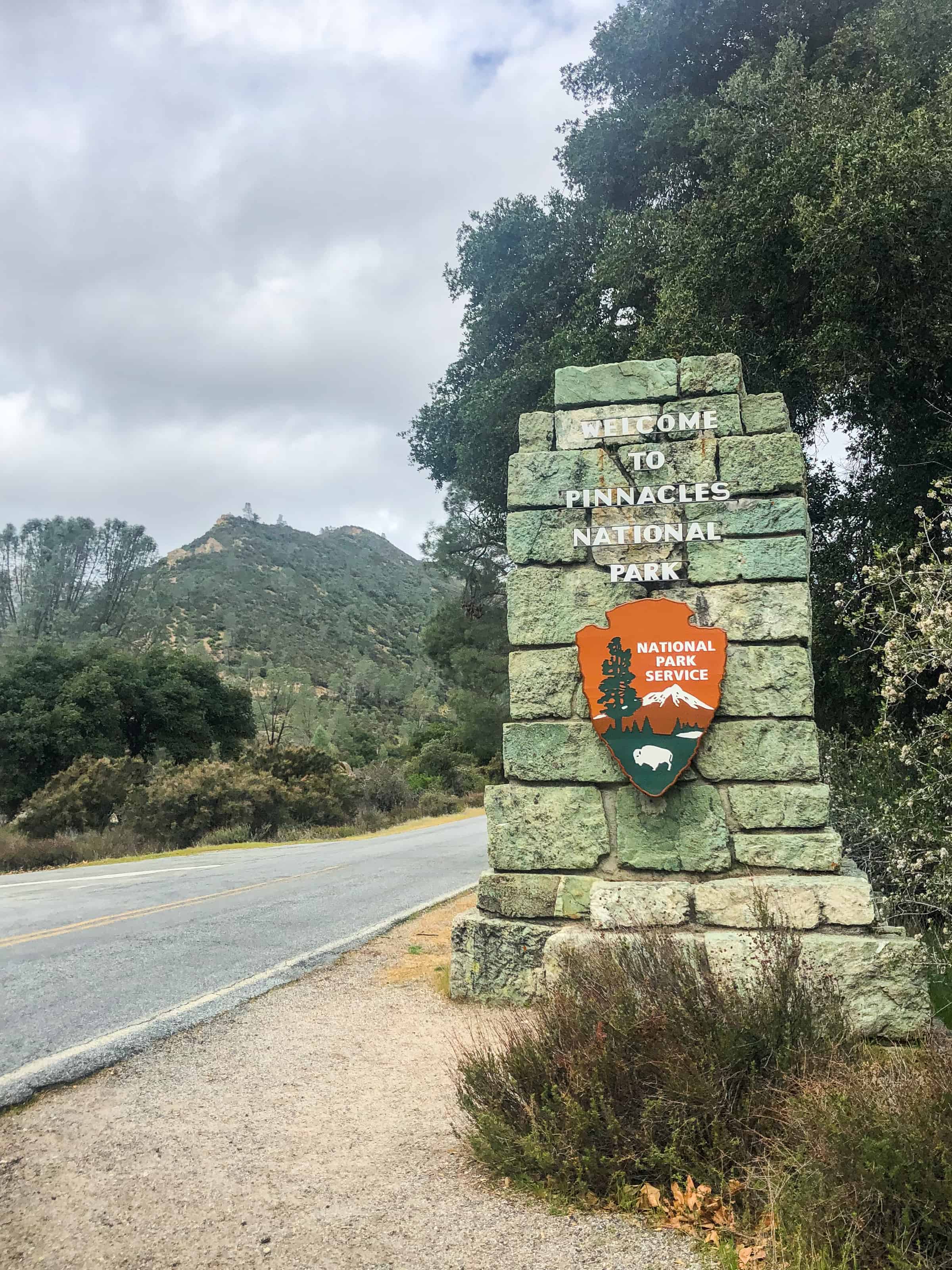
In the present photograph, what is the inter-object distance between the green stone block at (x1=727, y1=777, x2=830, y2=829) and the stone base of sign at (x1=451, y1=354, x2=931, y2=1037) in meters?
0.01

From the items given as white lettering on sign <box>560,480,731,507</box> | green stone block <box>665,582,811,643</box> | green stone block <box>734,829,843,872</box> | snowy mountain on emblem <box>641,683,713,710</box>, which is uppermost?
white lettering on sign <box>560,480,731,507</box>

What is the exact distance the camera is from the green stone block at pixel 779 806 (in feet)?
17.2

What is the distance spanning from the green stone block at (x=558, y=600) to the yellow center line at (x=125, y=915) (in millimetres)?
5259

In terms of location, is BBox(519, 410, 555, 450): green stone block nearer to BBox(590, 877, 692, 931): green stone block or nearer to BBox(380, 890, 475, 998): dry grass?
BBox(590, 877, 692, 931): green stone block

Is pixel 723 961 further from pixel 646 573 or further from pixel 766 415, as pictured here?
pixel 766 415

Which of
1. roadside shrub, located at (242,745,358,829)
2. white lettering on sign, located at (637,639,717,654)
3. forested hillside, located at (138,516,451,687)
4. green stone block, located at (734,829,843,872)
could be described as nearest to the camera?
green stone block, located at (734,829,843,872)

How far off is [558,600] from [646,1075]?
120 inches

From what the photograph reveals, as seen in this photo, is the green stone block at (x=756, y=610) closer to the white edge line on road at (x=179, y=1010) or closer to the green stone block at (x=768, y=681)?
the green stone block at (x=768, y=681)

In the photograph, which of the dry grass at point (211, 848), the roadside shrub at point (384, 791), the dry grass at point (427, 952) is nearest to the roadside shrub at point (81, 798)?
the dry grass at point (211, 848)

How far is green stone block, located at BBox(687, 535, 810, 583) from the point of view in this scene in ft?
18.0

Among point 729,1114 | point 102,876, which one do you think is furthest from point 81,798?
point 729,1114

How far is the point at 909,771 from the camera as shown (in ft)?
27.2

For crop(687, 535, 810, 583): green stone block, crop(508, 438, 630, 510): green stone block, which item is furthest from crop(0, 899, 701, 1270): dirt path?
crop(508, 438, 630, 510): green stone block

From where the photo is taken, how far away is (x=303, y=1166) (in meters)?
3.53
